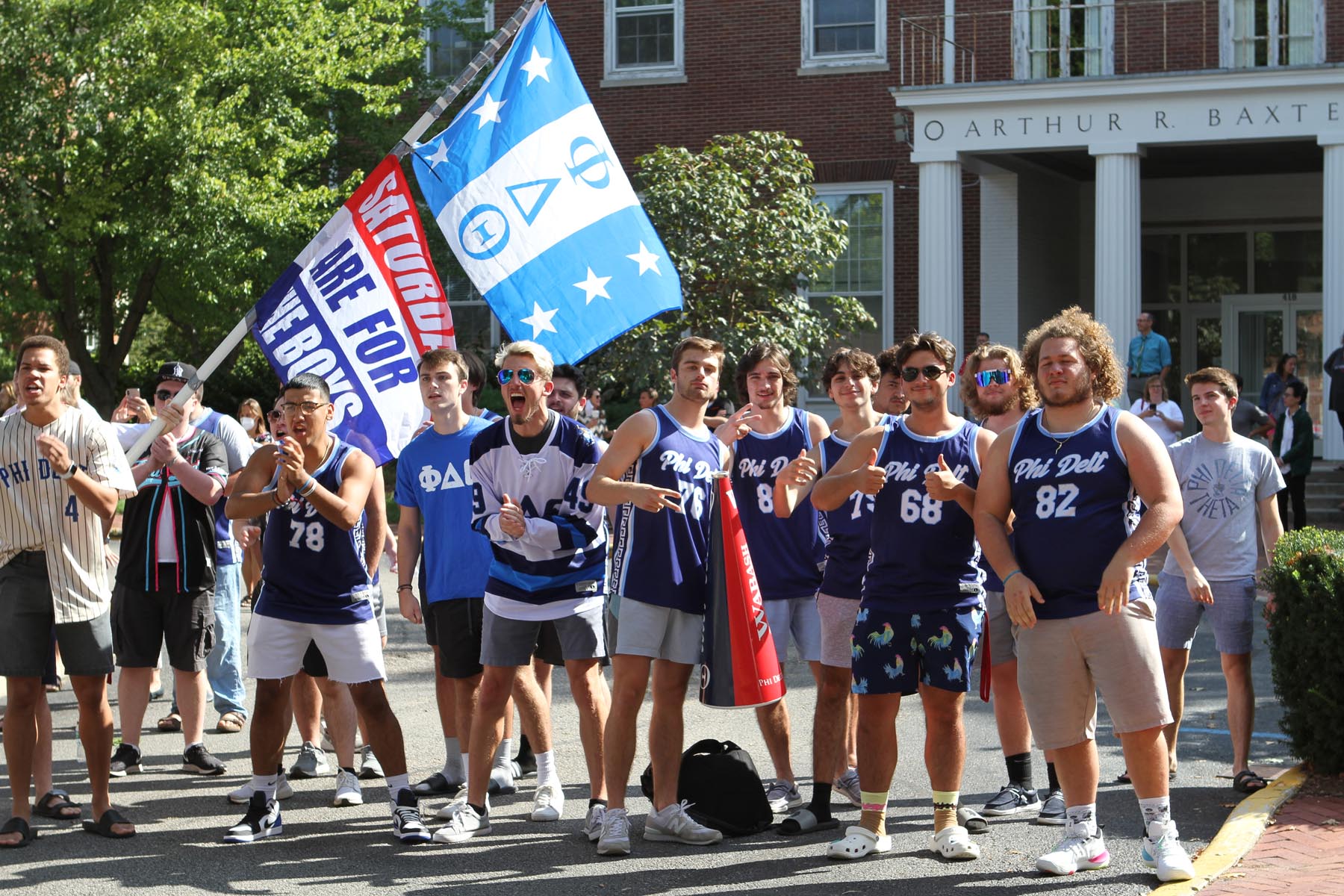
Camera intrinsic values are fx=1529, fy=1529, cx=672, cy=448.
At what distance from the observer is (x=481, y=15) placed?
81.7ft

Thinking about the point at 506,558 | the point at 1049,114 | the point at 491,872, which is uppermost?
the point at 1049,114

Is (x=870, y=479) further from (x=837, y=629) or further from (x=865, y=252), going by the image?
(x=865, y=252)

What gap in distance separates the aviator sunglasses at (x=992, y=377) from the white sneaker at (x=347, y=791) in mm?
3415

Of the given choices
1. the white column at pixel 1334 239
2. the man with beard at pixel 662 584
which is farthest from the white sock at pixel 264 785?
the white column at pixel 1334 239

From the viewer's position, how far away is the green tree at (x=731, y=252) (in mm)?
18203

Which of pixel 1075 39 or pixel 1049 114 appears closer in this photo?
pixel 1049 114

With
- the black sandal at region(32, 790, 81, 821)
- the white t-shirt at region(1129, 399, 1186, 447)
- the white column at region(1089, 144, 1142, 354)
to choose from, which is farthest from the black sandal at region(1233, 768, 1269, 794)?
the white column at region(1089, 144, 1142, 354)

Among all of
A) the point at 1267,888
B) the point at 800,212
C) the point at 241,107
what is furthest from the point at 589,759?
the point at 241,107

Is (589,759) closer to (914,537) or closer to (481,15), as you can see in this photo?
(914,537)

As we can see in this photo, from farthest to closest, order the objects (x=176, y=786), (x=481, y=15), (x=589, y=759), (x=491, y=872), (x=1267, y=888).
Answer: (x=481, y=15), (x=176, y=786), (x=589, y=759), (x=491, y=872), (x=1267, y=888)

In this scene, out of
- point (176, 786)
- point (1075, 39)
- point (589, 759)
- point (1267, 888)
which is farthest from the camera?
point (1075, 39)

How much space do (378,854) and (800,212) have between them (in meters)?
13.7

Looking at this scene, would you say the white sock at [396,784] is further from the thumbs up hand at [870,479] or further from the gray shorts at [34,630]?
the thumbs up hand at [870,479]

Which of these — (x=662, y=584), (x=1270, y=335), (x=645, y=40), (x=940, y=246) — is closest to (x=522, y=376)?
(x=662, y=584)
